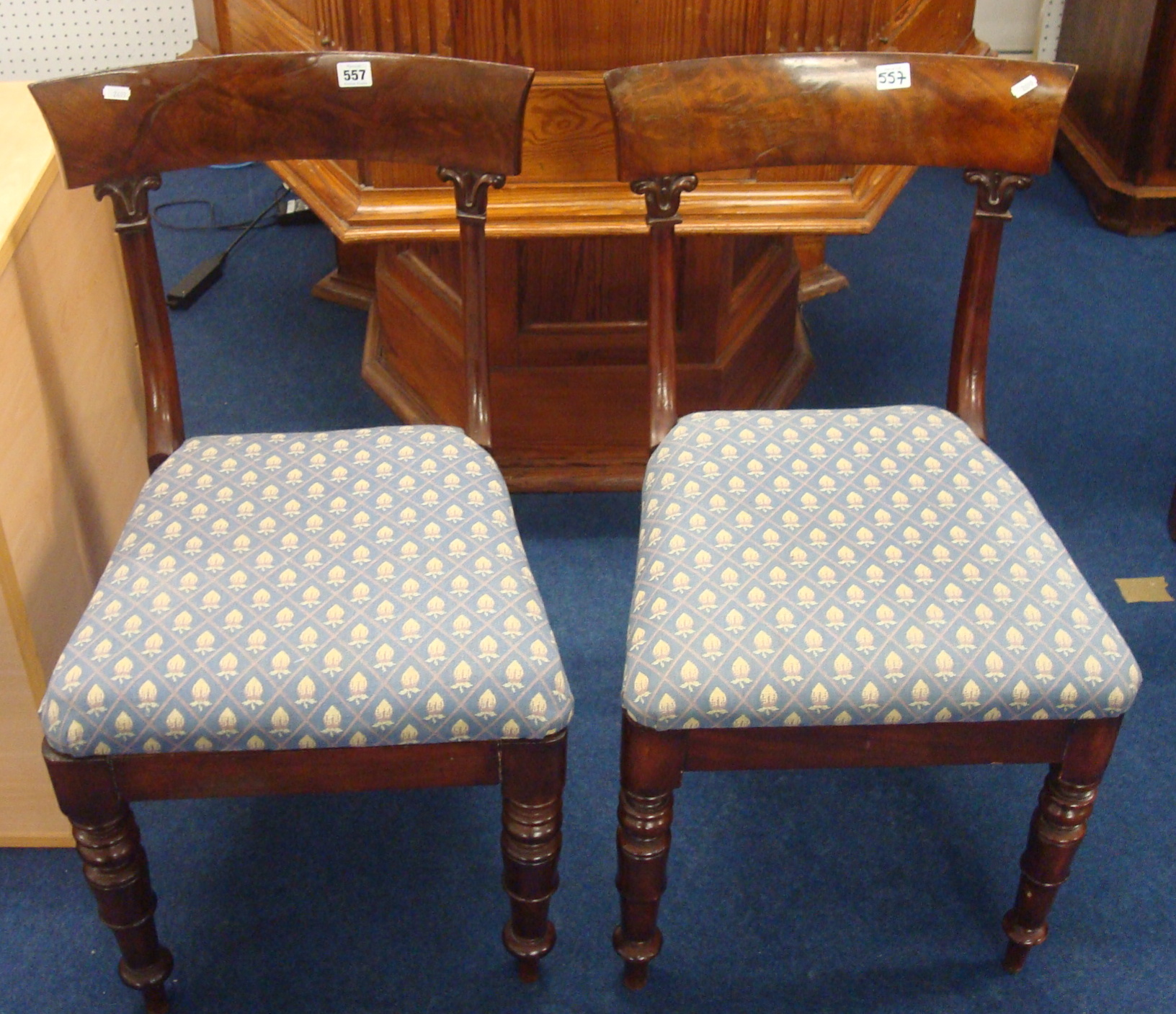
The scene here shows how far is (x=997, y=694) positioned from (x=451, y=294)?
118cm

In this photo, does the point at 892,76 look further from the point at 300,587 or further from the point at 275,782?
the point at 275,782

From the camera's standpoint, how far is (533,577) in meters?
1.22

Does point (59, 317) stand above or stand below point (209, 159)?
below

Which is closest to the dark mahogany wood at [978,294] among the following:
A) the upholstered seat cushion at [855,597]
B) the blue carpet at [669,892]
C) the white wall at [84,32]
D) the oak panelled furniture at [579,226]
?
the upholstered seat cushion at [855,597]

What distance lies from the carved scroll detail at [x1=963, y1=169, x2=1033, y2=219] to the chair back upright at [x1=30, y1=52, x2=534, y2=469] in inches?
19.5

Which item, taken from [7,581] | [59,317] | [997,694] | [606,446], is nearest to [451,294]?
[606,446]

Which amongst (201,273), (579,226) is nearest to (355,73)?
(579,226)

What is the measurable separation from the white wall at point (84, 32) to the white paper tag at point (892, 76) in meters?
2.29

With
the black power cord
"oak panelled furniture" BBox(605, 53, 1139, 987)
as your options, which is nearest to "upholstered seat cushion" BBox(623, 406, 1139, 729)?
"oak panelled furniture" BBox(605, 53, 1139, 987)

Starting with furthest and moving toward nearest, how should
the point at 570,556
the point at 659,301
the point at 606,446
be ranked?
the point at 606,446 → the point at 570,556 → the point at 659,301

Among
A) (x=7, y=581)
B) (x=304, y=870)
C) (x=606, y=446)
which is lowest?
(x=304, y=870)

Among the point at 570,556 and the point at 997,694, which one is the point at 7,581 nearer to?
the point at 570,556

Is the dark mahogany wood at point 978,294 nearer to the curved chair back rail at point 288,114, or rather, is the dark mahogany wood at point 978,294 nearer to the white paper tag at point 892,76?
the white paper tag at point 892,76

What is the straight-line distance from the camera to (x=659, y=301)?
1384 mm
